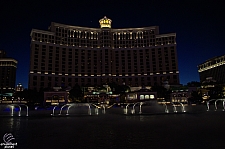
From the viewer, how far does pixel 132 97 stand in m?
106

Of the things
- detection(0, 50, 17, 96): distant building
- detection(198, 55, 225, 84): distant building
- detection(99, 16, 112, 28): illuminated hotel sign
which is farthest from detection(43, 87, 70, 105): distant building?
detection(198, 55, 225, 84): distant building

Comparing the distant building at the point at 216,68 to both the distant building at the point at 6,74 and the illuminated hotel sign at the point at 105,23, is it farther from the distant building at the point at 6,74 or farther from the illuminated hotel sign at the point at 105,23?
the distant building at the point at 6,74

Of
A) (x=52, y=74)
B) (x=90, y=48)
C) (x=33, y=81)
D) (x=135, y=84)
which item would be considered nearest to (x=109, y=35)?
(x=90, y=48)

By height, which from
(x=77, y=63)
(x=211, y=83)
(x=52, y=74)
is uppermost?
(x=77, y=63)

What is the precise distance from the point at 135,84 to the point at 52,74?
70905 mm

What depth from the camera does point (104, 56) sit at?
160000mm

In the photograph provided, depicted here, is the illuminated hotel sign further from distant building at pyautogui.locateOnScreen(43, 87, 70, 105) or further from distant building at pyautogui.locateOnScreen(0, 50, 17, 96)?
distant building at pyautogui.locateOnScreen(0, 50, 17, 96)

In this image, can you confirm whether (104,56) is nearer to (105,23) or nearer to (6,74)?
(105,23)

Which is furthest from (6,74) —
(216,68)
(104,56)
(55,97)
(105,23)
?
(216,68)

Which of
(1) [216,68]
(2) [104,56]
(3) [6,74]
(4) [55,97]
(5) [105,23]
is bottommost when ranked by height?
(4) [55,97]

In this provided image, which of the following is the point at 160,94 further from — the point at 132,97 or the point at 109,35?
the point at 109,35

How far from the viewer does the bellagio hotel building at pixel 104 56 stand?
14662 centimetres

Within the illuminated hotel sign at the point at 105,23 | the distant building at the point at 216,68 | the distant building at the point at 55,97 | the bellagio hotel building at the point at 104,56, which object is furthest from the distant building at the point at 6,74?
the distant building at the point at 216,68

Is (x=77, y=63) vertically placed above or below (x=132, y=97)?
above
